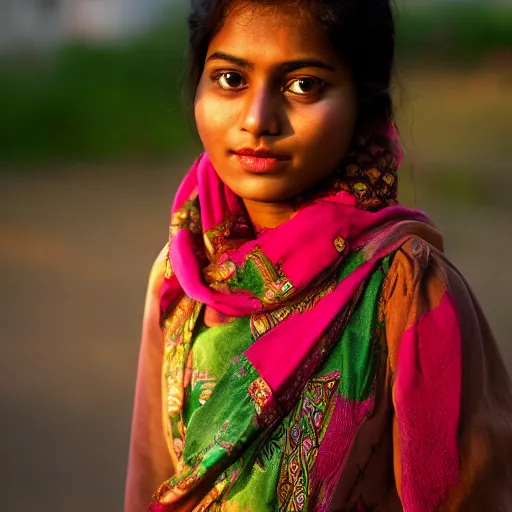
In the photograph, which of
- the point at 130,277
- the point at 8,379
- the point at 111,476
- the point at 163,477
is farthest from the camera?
the point at 130,277

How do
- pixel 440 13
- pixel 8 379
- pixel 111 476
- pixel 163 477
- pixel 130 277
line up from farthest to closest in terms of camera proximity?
1. pixel 440 13
2. pixel 130 277
3. pixel 8 379
4. pixel 111 476
5. pixel 163 477

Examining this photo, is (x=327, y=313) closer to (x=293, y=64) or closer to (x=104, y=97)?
(x=293, y=64)

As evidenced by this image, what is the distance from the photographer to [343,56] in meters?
1.86

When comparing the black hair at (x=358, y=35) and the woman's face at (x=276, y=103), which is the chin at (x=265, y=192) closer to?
the woman's face at (x=276, y=103)

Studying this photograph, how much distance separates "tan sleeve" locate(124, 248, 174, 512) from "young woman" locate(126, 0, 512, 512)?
0.94 ft

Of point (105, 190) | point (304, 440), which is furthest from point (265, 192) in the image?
point (105, 190)

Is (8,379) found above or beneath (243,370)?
beneath

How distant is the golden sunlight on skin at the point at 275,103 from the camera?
182 centimetres

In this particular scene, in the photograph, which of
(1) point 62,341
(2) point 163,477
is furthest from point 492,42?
(2) point 163,477

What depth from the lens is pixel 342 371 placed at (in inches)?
71.7

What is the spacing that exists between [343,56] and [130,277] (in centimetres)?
553

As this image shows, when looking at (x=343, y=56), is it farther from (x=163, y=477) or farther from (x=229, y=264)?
(x=163, y=477)

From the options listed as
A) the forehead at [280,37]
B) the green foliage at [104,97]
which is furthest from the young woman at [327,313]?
the green foliage at [104,97]

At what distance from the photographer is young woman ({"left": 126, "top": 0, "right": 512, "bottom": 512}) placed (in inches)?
69.9
